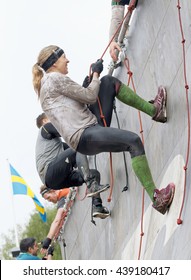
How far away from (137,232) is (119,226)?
3.76 feet

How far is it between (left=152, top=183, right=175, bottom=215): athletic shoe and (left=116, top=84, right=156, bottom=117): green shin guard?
1093mm

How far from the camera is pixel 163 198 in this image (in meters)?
11.5

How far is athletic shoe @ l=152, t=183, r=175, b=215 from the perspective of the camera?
11.5 metres

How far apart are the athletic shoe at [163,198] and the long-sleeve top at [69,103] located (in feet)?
3.36

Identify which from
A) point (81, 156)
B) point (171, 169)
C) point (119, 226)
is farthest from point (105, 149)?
point (119, 226)

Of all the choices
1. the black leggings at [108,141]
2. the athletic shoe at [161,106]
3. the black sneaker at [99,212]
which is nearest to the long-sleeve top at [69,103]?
the black leggings at [108,141]

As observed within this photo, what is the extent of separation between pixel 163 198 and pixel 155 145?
5.07ft

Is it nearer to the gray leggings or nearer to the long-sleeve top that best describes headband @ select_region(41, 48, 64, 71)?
the long-sleeve top

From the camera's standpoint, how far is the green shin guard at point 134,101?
12289 mm

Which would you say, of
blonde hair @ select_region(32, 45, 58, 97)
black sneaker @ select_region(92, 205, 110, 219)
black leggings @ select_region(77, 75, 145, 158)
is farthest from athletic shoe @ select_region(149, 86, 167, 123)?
black sneaker @ select_region(92, 205, 110, 219)

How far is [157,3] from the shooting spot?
12750 millimetres

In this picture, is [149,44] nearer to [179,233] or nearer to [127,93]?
[127,93]

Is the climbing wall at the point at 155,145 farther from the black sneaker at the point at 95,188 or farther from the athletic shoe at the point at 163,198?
the black sneaker at the point at 95,188

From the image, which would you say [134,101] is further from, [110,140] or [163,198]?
[163,198]
